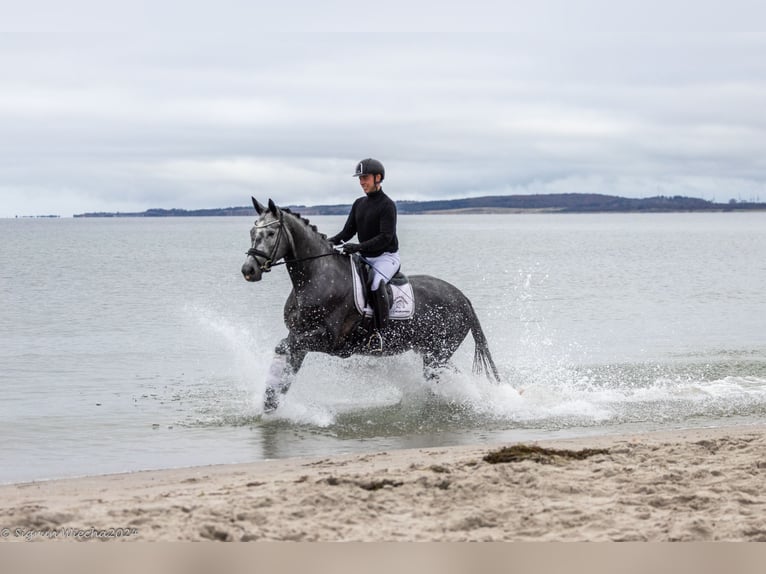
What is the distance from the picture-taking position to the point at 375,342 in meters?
12.1

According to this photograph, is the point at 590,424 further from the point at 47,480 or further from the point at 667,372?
the point at 47,480

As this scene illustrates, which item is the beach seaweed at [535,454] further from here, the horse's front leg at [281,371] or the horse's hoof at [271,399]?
the horse's hoof at [271,399]

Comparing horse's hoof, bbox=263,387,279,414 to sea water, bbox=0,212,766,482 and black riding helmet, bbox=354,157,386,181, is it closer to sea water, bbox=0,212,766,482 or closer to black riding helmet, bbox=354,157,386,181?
sea water, bbox=0,212,766,482

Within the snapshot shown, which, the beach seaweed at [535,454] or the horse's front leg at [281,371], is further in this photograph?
the horse's front leg at [281,371]

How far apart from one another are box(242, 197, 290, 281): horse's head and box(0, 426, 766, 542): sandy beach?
2450mm

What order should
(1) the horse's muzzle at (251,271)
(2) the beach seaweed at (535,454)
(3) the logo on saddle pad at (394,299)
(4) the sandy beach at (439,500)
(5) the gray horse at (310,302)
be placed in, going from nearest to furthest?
(4) the sandy beach at (439,500), (2) the beach seaweed at (535,454), (1) the horse's muzzle at (251,271), (5) the gray horse at (310,302), (3) the logo on saddle pad at (394,299)

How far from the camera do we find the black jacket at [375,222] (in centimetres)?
1162

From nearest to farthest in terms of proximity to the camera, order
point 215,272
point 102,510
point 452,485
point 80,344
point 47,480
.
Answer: point 102,510 → point 452,485 → point 47,480 → point 80,344 → point 215,272

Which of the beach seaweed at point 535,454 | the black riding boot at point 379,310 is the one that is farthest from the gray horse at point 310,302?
the beach seaweed at point 535,454

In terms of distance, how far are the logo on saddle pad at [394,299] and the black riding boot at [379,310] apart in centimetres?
8

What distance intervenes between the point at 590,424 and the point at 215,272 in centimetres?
4528

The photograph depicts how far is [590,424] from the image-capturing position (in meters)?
11.8

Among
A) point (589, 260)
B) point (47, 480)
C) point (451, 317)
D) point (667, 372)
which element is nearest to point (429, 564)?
point (47, 480)

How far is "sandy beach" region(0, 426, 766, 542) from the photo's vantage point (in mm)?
5891
